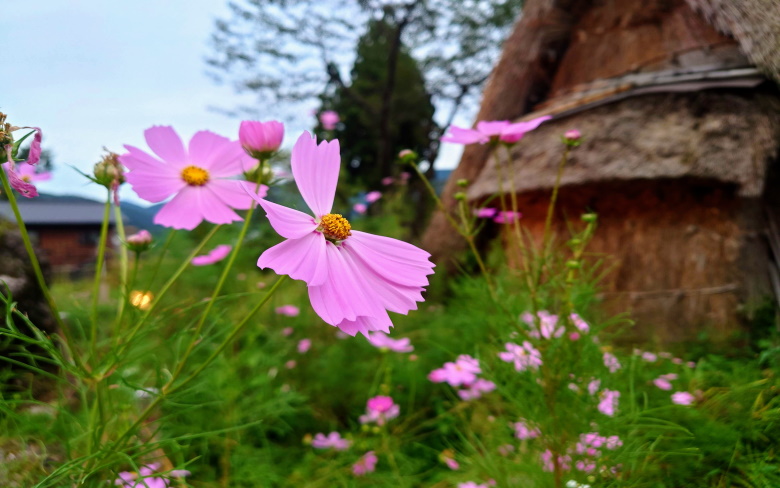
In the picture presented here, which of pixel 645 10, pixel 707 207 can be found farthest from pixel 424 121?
pixel 707 207

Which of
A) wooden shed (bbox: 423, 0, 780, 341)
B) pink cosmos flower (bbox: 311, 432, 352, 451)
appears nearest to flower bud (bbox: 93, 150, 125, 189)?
pink cosmos flower (bbox: 311, 432, 352, 451)

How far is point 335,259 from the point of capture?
0.35 m

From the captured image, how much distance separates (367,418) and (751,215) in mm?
1510

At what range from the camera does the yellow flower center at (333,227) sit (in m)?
0.36

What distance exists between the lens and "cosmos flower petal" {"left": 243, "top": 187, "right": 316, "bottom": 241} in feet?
0.96

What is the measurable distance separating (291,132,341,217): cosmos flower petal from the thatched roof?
4.24 ft

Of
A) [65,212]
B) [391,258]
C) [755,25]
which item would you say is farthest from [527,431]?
[65,212]

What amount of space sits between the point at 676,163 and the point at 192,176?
5.81 feet

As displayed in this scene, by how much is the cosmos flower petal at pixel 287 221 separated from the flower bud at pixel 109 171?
0.29m

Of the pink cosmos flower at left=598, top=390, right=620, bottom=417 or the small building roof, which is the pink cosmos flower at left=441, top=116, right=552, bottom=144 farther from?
the small building roof

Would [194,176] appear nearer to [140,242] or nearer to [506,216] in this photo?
[140,242]

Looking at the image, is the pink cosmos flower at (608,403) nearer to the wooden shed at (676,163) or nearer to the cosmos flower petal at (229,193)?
the cosmos flower petal at (229,193)

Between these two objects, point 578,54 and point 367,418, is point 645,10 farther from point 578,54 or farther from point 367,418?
point 367,418

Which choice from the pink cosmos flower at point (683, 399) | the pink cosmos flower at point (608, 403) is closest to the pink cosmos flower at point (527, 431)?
the pink cosmos flower at point (608, 403)
